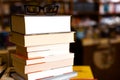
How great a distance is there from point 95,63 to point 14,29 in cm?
260

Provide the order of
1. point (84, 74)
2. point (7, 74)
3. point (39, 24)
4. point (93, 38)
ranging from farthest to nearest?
point (93, 38), point (84, 74), point (7, 74), point (39, 24)

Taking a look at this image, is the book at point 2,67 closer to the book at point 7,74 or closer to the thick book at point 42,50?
the book at point 7,74

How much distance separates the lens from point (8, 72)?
1.02 m

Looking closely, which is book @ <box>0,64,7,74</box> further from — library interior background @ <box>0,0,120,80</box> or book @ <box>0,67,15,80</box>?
library interior background @ <box>0,0,120,80</box>

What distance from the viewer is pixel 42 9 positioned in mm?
922

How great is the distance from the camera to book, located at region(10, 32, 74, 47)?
834 millimetres

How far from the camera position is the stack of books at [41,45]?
84 cm

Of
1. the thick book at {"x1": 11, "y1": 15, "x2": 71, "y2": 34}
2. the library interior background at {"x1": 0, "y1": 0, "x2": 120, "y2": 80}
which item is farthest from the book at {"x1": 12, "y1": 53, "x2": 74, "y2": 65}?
the library interior background at {"x1": 0, "y1": 0, "x2": 120, "y2": 80}

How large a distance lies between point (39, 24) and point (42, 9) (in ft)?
0.32

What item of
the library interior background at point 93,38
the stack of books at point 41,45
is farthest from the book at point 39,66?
the library interior background at point 93,38

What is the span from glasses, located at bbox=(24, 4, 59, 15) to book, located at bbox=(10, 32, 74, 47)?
0.10m

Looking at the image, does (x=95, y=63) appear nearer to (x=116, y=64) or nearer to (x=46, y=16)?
(x=116, y=64)

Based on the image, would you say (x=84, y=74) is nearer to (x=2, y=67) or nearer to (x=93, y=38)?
(x=2, y=67)

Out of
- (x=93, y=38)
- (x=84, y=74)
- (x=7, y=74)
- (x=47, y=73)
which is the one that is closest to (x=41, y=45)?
(x=47, y=73)
